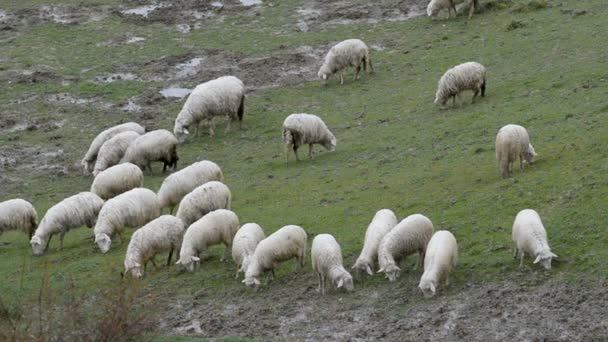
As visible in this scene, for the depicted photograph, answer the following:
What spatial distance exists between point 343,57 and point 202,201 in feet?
38.4

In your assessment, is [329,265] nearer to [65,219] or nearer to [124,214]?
[124,214]

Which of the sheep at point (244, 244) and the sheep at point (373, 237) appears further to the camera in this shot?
the sheep at point (244, 244)

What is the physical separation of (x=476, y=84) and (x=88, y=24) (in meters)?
16.7

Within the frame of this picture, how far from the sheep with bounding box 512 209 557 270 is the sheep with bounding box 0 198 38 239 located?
1041cm

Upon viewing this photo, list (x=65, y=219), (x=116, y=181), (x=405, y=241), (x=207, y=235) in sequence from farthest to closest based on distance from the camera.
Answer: (x=116, y=181) → (x=65, y=219) → (x=207, y=235) → (x=405, y=241)

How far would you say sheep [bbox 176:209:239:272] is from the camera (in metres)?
18.3

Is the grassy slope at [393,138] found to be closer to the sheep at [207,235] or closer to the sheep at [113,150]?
the sheep at [207,235]

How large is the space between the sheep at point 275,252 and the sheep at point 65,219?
5.30 metres

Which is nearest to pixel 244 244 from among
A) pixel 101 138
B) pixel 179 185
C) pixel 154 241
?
pixel 154 241

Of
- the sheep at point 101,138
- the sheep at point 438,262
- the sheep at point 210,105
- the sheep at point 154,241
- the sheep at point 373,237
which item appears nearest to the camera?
the sheep at point 438,262

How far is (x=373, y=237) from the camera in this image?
17297mm

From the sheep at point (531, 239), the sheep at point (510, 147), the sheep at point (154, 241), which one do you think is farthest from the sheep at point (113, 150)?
the sheep at point (531, 239)

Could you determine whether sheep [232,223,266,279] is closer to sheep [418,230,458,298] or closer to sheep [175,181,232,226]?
sheep [175,181,232,226]

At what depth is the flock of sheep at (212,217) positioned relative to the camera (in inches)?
645
